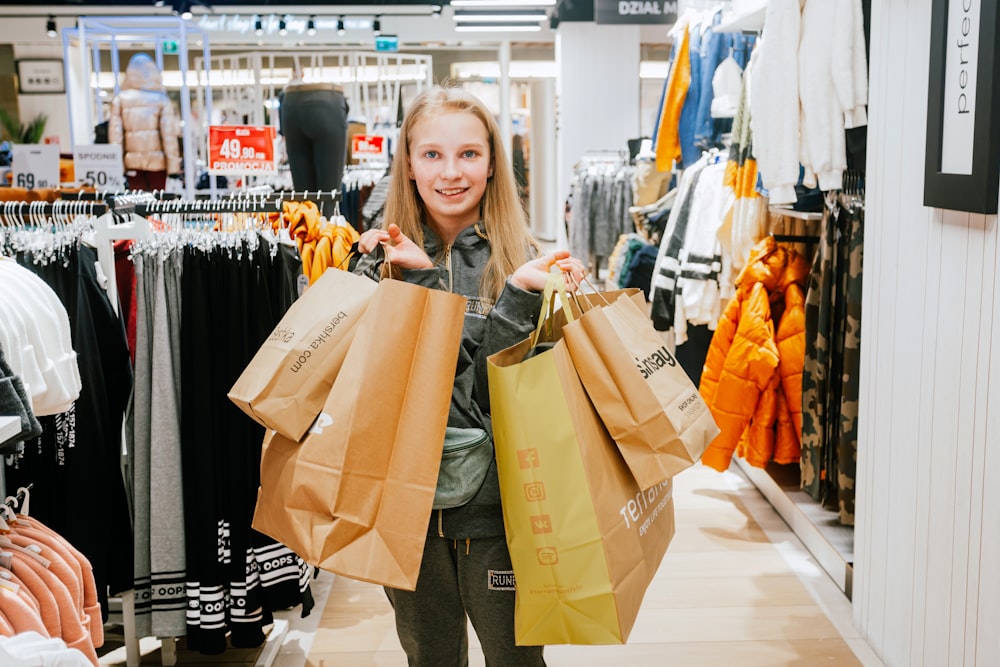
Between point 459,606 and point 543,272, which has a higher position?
point 543,272

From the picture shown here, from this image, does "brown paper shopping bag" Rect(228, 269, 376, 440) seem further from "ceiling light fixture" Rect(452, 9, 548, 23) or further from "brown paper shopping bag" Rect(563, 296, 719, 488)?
"ceiling light fixture" Rect(452, 9, 548, 23)

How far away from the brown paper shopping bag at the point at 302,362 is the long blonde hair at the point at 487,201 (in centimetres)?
26

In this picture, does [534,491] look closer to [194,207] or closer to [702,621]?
[194,207]

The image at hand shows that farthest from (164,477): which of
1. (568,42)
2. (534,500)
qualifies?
(568,42)

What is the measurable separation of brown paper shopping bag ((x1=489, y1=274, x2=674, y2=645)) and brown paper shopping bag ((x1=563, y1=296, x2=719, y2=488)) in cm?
3

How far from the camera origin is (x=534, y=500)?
5.02 ft

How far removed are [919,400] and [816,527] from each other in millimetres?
1268

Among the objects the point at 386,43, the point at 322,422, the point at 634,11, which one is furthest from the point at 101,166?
the point at 386,43

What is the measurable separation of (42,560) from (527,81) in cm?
1366

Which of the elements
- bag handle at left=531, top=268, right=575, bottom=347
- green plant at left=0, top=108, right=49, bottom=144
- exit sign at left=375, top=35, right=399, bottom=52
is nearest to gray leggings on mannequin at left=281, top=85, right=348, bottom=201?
bag handle at left=531, top=268, right=575, bottom=347

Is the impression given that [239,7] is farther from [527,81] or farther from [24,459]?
[24,459]

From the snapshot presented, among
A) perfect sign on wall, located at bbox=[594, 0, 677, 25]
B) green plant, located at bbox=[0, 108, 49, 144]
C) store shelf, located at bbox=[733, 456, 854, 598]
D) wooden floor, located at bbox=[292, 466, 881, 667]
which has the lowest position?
wooden floor, located at bbox=[292, 466, 881, 667]

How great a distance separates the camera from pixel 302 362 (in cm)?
158

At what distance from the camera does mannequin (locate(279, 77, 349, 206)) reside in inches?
186
